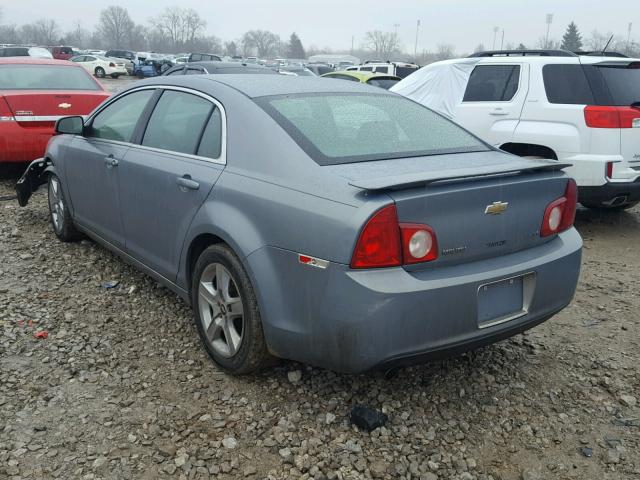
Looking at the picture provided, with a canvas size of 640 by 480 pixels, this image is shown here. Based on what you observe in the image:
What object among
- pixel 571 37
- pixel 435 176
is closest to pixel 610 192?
pixel 435 176

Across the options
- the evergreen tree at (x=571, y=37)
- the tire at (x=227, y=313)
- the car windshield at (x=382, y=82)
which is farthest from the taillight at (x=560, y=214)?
the evergreen tree at (x=571, y=37)

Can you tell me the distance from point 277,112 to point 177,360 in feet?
4.91

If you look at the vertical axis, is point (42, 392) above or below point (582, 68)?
below

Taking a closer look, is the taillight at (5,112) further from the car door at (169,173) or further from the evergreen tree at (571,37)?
the evergreen tree at (571,37)

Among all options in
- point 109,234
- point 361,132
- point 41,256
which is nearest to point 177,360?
point 109,234

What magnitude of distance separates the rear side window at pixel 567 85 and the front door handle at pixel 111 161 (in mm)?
4365

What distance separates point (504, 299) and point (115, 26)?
151245 millimetres

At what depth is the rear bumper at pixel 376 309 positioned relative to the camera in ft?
8.16

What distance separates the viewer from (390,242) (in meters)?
2.49

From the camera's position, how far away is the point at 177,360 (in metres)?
3.47

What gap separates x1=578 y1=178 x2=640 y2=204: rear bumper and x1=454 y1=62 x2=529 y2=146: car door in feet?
3.38

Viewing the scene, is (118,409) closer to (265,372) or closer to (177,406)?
(177,406)

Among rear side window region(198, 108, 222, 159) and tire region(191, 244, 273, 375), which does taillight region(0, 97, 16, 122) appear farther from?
tire region(191, 244, 273, 375)

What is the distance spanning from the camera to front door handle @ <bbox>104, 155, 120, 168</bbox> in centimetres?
409
